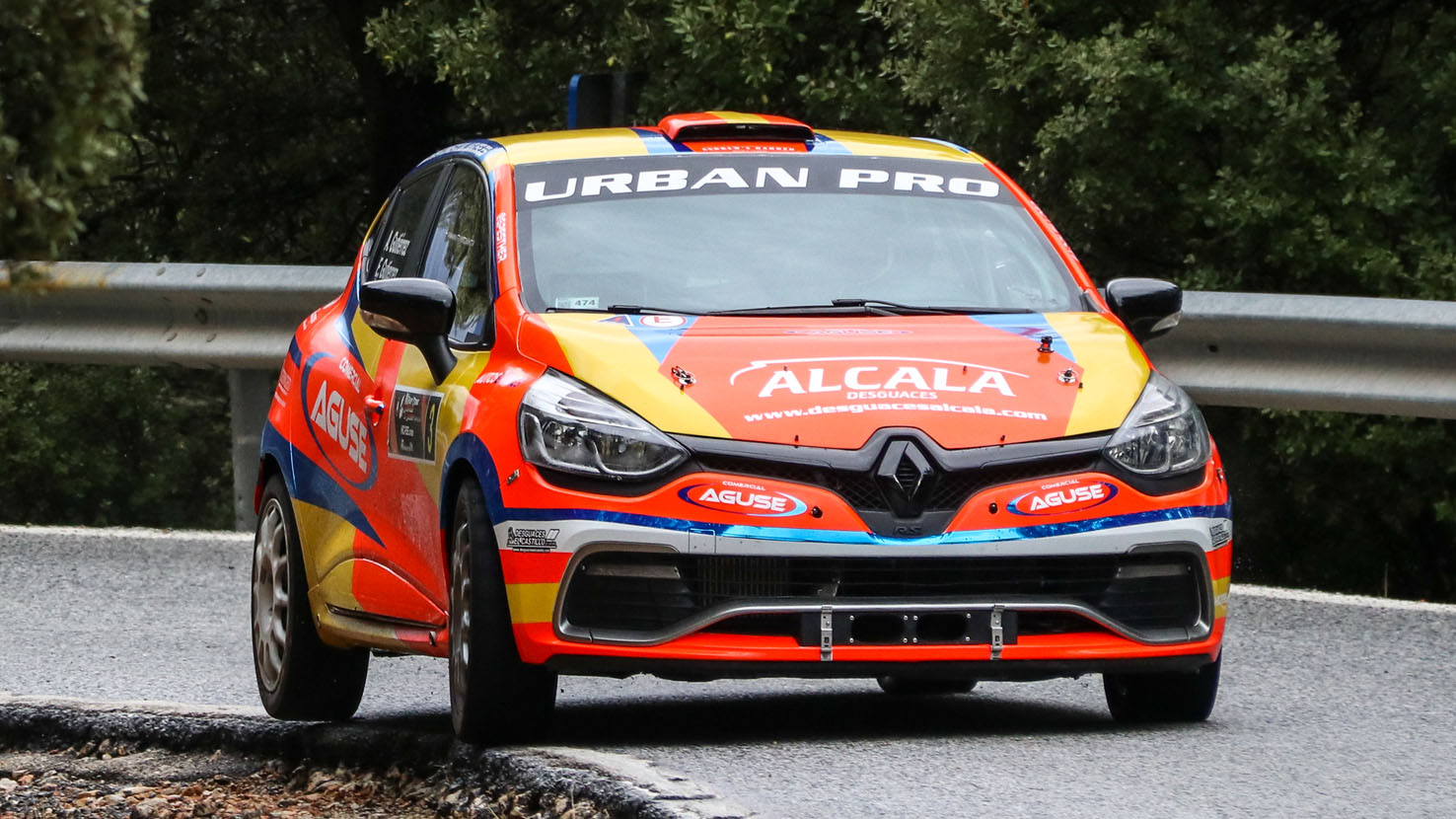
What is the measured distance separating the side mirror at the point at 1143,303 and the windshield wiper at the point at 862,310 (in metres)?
0.37

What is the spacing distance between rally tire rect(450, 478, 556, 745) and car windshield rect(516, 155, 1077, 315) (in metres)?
0.76

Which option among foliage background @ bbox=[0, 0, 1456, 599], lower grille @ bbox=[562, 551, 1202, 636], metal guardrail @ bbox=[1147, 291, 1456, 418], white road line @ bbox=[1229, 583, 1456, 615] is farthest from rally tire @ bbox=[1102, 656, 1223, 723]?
foliage background @ bbox=[0, 0, 1456, 599]

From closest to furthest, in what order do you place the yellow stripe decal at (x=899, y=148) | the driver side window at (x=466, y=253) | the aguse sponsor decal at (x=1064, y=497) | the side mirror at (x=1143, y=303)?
the aguse sponsor decal at (x=1064, y=497), the driver side window at (x=466, y=253), the side mirror at (x=1143, y=303), the yellow stripe decal at (x=899, y=148)

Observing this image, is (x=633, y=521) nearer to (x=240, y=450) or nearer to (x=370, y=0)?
(x=240, y=450)

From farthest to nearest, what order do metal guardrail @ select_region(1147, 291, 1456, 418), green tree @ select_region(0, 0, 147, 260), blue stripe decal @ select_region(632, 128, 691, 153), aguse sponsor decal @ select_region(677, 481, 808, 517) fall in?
1. metal guardrail @ select_region(1147, 291, 1456, 418)
2. blue stripe decal @ select_region(632, 128, 691, 153)
3. aguse sponsor decal @ select_region(677, 481, 808, 517)
4. green tree @ select_region(0, 0, 147, 260)

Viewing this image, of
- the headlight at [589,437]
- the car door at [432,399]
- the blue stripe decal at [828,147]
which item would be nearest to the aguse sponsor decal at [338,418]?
the car door at [432,399]

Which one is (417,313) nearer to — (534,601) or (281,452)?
(534,601)

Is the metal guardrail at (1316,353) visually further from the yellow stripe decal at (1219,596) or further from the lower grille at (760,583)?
the lower grille at (760,583)

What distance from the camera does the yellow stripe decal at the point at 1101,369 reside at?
6.70 meters

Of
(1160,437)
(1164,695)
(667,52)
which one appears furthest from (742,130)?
(667,52)

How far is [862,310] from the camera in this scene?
7.25 metres

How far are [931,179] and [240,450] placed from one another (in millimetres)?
4992

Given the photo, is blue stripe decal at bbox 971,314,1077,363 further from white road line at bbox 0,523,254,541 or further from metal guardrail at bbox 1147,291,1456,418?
white road line at bbox 0,523,254,541

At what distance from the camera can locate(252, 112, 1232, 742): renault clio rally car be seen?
6457 mm
